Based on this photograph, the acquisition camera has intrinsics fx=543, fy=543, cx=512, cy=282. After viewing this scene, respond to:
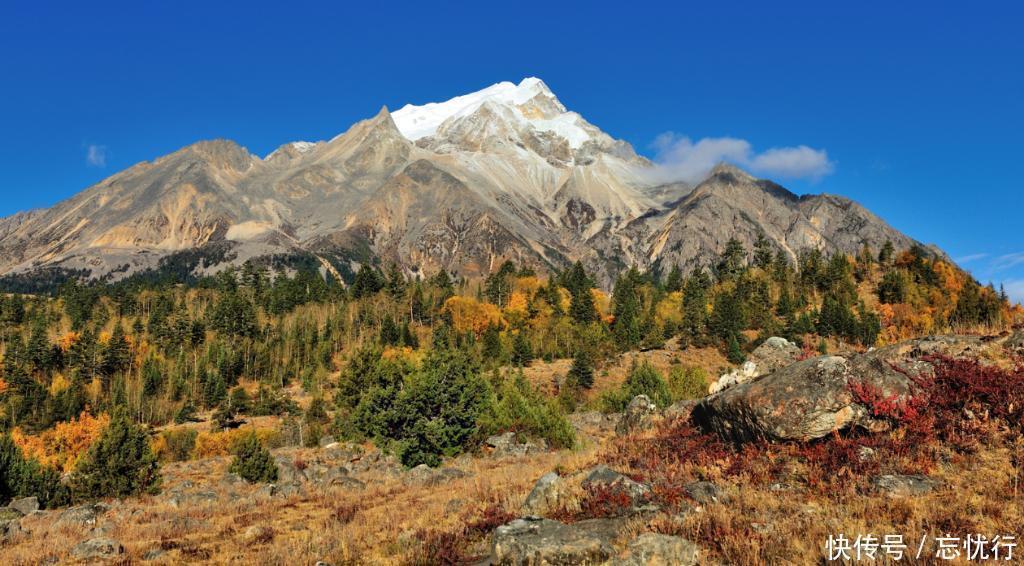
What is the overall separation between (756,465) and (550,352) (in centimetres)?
9678

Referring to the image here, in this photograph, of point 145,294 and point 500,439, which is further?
point 145,294

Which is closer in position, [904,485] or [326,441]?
[904,485]

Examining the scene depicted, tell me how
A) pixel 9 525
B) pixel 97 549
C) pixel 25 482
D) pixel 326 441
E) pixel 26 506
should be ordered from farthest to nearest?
pixel 326 441, pixel 25 482, pixel 26 506, pixel 9 525, pixel 97 549

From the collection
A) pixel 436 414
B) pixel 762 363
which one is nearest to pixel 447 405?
pixel 436 414

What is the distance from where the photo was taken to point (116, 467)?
30203 millimetres

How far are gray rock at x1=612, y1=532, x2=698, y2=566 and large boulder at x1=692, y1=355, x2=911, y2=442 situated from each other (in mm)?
6395

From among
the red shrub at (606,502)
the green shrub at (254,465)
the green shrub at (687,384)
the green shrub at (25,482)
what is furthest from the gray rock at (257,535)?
the green shrub at (687,384)

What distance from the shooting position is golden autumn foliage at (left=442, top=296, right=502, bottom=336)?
11812 cm

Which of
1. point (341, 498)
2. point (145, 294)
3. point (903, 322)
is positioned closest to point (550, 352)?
point (903, 322)

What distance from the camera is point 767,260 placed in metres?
148

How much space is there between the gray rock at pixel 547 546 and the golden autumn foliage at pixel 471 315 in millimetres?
105872

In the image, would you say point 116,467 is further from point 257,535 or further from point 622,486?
point 622,486

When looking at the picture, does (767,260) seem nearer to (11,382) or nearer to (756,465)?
(756,465)

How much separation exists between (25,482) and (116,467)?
6.32 meters
